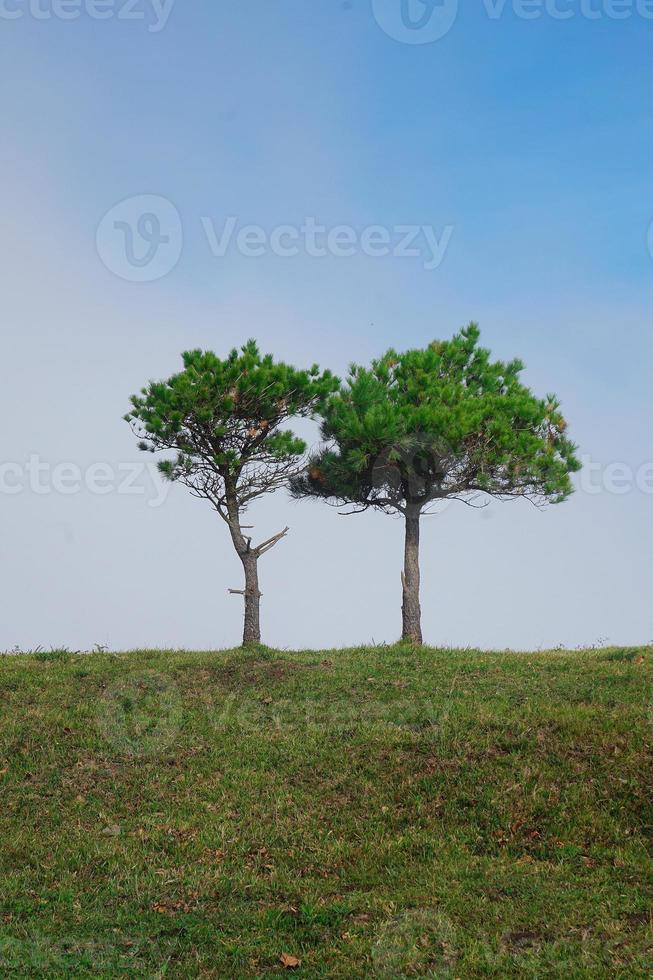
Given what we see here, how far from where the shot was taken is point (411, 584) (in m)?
28.9

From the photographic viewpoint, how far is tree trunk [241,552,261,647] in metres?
27.2

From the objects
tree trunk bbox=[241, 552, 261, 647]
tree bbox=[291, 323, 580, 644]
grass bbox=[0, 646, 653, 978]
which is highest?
tree bbox=[291, 323, 580, 644]

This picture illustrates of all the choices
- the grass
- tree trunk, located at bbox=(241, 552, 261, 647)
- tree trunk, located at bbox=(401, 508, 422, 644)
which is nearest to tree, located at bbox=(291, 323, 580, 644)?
tree trunk, located at bbox=(401, 508, 422, 644)

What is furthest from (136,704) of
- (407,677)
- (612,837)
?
(612,837)

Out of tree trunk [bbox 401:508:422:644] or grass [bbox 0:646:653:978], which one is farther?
tree trunk [bbox 401:508:422:644]

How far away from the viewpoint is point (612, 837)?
1283cm

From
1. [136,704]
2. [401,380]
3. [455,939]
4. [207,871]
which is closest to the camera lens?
[455,939]

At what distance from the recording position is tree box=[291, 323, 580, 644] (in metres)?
27.7

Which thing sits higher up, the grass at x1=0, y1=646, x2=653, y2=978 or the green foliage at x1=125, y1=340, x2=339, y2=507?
the green foliage at x1=125, y1=340, x2=339, y2=507

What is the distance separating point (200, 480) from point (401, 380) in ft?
27.1

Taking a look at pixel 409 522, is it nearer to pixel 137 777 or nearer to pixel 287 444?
pixel 287 444

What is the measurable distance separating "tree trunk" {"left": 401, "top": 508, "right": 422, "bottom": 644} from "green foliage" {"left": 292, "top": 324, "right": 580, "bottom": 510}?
0.74 metres

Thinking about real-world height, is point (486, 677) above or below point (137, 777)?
above

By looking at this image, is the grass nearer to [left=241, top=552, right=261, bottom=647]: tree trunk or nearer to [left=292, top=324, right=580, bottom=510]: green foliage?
[left=241, top=552, right=261, bottom=647]: tree trunk
